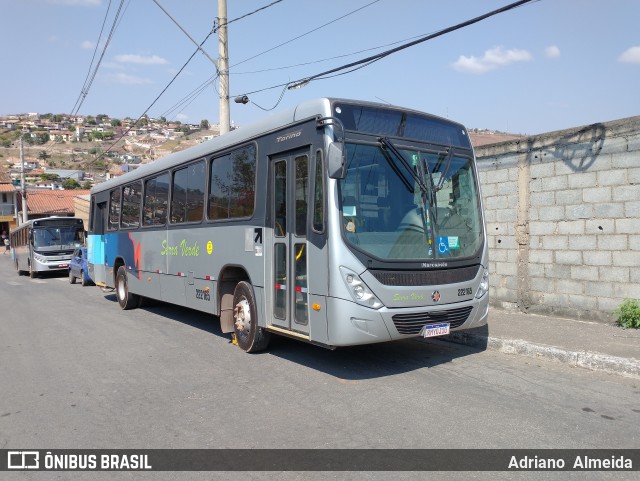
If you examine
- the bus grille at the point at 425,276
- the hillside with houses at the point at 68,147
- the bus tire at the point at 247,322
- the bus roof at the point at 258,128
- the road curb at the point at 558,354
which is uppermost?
the hillside with houses at the point at 68,147

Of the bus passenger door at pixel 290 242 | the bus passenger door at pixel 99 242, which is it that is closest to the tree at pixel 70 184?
the bus passenger door at pixel 99 242

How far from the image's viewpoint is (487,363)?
705 centimetres

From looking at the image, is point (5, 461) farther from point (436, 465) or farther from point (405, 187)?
point (405, 187)

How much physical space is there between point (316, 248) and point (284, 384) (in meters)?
1.65

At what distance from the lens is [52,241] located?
26.2 m

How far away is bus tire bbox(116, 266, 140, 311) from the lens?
1289cm

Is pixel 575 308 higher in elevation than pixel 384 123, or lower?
lower

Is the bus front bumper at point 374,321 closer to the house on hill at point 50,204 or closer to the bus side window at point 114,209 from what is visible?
the bus side window at point 114,209

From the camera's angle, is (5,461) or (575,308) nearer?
(5,461)

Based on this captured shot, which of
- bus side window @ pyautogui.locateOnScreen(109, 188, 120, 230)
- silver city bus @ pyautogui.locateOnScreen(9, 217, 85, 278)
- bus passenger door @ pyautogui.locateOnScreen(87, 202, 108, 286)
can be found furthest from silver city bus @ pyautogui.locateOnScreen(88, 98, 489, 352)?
silver city bus @ pyautogui.locateOnScreen(9, 217, 85, 278)

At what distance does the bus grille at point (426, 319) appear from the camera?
610 cm

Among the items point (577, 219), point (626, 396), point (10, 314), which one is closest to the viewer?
point (626, 396)

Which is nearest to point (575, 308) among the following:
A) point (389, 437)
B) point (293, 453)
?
point (389, 437)

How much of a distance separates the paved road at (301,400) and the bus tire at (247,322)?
0.61ft
